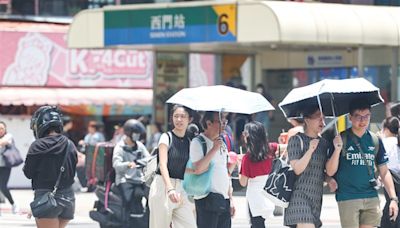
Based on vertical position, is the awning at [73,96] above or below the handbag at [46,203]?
above

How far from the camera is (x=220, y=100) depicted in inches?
452

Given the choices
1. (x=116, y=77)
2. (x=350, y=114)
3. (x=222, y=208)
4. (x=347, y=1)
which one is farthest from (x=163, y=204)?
(x=116, y=77)

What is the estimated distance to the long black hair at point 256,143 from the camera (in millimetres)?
12828

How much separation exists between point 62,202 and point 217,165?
5.02ft

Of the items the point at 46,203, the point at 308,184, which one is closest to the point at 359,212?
the point at 308,184

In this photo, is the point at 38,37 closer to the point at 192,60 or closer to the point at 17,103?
the point at 17,103

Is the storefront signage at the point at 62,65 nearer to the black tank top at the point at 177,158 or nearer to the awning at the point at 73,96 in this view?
the awning at the point at 73,96

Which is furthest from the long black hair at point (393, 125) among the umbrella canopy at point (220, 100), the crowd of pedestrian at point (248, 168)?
the umbrella canopy at point (220, 100)

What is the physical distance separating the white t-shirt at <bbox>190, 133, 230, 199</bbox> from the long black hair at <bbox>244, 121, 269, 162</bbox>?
1.28 meters

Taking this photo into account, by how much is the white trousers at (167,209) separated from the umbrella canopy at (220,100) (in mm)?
764

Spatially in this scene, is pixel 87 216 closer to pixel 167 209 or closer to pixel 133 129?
pixel 133 129

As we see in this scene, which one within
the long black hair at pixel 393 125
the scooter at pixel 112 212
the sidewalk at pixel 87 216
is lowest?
the sidewalk at pixel 87 216

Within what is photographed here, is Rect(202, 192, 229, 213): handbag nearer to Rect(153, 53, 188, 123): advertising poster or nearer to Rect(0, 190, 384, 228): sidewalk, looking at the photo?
Rect(0, 190, 384, 228): sidewalk

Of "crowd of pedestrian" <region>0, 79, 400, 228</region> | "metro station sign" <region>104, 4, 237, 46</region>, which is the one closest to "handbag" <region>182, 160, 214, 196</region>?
"crowd of pedestrian" <region>0, 79, 400, 228</region>
